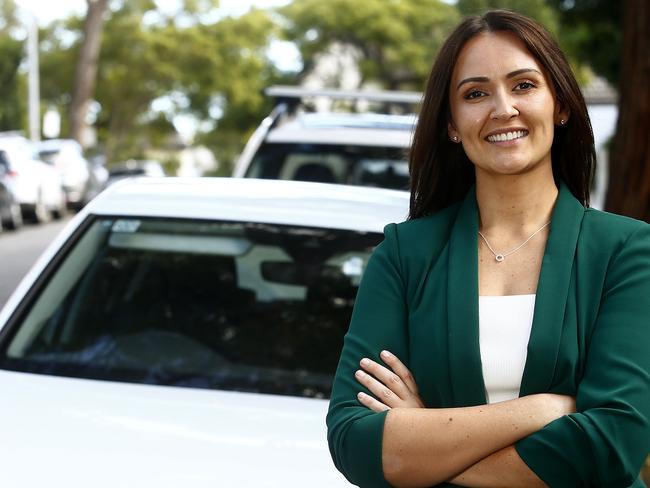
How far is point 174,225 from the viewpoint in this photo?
395cm

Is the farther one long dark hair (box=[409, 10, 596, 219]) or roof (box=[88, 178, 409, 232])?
roof (box=[88, 178, 409, 232])

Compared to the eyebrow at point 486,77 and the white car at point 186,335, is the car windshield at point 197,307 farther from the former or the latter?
the eyebrow at point 486,77

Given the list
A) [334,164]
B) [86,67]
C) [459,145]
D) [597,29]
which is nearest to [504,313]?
[459,145]

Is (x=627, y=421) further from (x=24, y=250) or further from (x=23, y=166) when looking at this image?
(x=23, y=166)

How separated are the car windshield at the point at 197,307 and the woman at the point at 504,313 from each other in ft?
4.10

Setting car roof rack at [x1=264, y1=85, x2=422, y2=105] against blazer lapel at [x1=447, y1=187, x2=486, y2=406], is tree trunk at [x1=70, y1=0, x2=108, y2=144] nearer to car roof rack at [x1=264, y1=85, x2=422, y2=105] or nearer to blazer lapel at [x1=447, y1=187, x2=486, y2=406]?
car roof rack at [x1=264, y1=85, x2=422, y2=105]

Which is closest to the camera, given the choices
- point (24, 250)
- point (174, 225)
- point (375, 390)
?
point (375, 390)

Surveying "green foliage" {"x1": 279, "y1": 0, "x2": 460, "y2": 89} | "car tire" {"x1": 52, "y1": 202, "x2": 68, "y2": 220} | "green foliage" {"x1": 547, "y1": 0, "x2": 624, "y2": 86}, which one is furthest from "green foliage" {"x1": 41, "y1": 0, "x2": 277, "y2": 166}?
"green foliage" {"x1": 547, "y1": 0, "x2": 624, "y2": 86}

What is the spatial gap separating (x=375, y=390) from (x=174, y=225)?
1945 mm

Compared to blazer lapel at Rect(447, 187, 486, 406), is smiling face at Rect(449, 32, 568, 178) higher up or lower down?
higher up

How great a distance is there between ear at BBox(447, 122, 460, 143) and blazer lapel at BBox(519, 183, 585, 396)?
0.93ft

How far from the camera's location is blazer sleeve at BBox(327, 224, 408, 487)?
205cm

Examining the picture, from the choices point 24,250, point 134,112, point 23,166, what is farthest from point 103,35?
point 24,250

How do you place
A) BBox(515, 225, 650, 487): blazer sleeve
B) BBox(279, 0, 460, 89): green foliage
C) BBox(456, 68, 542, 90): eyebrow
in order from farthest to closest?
BBox(279, 0, 460, 89): green foliage
BBox(456, 68, 542, 90): eyebrow
BBox(515, 225, 650, 487): blazer sleeve
